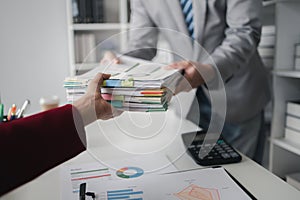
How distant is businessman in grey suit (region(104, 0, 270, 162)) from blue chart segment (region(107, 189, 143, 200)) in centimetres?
31

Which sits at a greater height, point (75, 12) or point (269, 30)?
point (75, 12)

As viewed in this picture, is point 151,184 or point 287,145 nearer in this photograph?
point 151,184

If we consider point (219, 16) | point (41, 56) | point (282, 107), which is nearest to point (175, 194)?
point (219, 16)

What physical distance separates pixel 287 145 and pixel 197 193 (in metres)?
0.94

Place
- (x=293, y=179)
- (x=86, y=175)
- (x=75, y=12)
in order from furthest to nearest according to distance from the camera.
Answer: (x=75, y=12) → (x=293, y=179) → (x=86, y=175)

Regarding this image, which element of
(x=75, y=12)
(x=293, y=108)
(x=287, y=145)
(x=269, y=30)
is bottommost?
(x=287, y=145)

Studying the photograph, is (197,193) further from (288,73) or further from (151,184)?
(288,73)

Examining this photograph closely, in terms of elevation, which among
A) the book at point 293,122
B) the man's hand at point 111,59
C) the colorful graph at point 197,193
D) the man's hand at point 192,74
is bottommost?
the book at point 293,122

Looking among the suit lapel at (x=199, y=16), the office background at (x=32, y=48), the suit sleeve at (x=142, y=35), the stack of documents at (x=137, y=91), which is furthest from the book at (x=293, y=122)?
the office background at (x=32, y=48)

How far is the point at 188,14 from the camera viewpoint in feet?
3.53

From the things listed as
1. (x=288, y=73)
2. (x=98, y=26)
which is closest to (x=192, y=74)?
(x=288, y=73)

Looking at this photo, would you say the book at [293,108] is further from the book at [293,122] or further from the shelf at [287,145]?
the shelf at [287,145]

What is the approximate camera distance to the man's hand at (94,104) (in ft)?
1.83

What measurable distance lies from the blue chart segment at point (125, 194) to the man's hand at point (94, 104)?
13 cm
